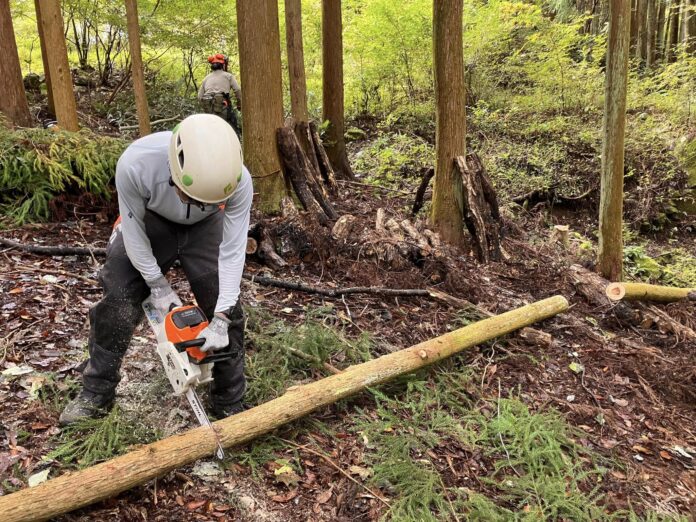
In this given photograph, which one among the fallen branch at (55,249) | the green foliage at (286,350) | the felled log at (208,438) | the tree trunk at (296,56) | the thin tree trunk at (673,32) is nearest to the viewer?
the felled log at (208,438)

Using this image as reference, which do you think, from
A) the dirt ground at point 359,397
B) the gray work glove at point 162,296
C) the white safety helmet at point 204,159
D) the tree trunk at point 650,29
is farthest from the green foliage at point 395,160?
the tree trunk at point 650,29

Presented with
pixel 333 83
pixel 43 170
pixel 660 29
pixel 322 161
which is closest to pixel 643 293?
pixel 322 161

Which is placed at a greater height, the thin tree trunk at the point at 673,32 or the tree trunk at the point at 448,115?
the thin tree trunk at the point at 673,32

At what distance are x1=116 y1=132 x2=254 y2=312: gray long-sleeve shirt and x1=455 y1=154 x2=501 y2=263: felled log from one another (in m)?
4.07

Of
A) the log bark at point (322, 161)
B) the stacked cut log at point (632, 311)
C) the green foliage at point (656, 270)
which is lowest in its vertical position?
the green foliage at point (656, 270)

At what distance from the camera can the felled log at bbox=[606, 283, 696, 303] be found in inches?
217

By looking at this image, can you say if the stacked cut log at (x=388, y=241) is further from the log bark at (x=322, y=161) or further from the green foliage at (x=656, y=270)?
the green foliage at (x=656, y=270)

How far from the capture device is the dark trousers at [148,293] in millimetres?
2852

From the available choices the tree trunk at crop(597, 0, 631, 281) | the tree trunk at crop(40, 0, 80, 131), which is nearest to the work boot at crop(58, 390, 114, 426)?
the tree trunk at crop(40, 0, 80, 131)

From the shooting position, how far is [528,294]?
5781 millimetres

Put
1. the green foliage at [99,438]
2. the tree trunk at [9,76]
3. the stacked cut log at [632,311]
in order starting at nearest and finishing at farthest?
1. the green foliage at [99,438]
2. the stacked cut log at [632,311]
3. the tree trunk at [9,76]

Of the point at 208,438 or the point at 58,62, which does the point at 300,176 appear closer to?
the point at 58,62

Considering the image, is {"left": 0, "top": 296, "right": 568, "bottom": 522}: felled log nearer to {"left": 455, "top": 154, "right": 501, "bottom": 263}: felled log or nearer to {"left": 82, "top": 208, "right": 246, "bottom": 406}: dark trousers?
{"left": 82, "top": 208, "right": 246, "bottom": 406}: dark trousers

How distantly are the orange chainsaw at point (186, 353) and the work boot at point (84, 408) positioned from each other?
577 mm
